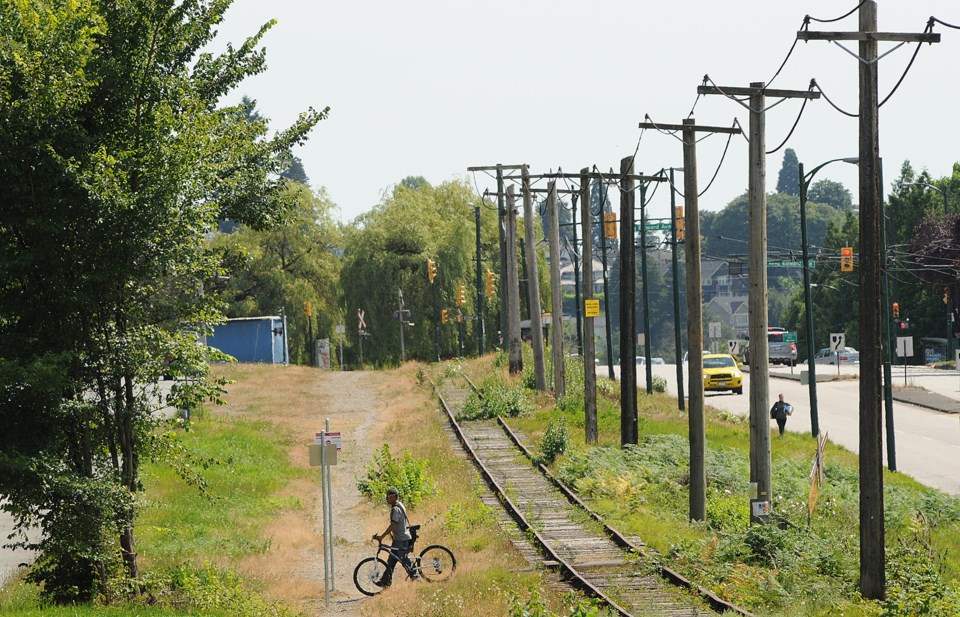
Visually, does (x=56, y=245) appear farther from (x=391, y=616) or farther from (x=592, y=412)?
(x=592, y=412)

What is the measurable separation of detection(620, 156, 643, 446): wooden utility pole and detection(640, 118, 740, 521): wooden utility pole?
13.4ft

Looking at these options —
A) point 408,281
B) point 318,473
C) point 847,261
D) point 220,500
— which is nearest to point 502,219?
point 408,281

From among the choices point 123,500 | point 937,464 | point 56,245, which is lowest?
point 937,464

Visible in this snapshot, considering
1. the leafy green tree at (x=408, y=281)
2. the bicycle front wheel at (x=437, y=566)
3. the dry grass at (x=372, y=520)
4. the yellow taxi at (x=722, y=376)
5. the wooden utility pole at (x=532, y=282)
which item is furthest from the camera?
the leafy green tree at (x=408, y=281)

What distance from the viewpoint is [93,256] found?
58.4 feet

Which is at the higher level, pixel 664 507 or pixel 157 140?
pixel 157 140

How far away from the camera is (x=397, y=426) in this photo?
1649 inches

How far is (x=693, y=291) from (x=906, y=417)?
3020 cm

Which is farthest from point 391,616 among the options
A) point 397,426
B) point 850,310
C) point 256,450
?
point 850,310

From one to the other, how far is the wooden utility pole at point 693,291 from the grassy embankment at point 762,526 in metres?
1.51

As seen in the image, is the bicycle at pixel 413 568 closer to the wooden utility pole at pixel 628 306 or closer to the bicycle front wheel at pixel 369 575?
the bicycle front wheel at pixel 369 575

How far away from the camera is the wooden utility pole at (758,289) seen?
21.5m

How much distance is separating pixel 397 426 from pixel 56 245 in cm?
2491

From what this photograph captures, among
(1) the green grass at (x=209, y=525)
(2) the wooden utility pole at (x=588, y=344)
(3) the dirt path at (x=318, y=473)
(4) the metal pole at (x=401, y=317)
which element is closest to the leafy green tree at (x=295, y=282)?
(4) the metal pole at (x=401, y=317)
